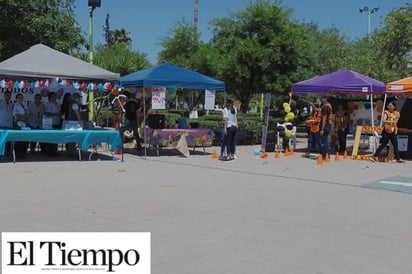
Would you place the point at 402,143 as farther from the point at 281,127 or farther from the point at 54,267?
the point at 54,267

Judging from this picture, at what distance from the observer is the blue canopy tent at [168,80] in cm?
1523

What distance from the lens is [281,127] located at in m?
19.0

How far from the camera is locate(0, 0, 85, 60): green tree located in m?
18.1

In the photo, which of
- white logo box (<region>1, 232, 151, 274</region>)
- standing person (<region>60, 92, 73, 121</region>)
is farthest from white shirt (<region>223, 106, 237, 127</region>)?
white logo box (<region>1, 232, 151, 274</region>)

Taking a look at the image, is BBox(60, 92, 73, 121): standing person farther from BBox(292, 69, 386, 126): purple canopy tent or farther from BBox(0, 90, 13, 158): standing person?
BBox(292, 69, 386, 126): purple canopy tent

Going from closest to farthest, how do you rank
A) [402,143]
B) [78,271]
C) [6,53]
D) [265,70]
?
[78,271] < [402,143] < [6,53] < [265,70]

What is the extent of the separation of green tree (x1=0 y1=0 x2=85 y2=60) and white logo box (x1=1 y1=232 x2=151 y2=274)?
14.7 metres

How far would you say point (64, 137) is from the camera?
45.9ft

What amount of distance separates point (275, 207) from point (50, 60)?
8.64 metres

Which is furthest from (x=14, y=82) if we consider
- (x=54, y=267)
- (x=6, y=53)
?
(x=54, y=267)

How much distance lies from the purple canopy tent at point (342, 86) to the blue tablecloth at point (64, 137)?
6747mm

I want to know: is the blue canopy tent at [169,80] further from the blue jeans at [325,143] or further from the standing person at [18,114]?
the blue jeans at [325,143]

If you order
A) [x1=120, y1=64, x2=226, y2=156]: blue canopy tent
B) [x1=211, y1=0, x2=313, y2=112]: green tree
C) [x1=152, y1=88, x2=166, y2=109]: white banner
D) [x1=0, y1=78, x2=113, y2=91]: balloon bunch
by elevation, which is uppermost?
[x1=211, y1=0, x2=313, y2=112]: green tree

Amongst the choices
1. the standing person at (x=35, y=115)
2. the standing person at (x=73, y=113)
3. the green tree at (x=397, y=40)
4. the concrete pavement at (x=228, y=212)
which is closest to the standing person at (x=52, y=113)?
the standing person at (x=35, y=115)
